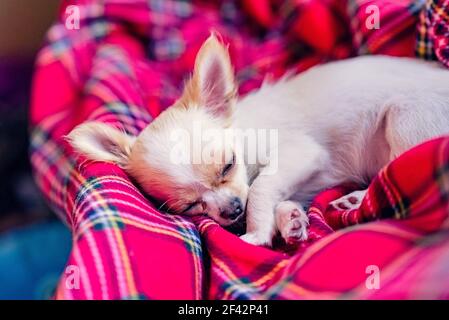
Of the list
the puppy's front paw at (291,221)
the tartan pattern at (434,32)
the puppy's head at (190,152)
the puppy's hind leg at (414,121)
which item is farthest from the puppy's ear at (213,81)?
the tartan pattern at (434,32)

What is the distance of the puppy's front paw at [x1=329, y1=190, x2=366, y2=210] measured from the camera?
3.67ft

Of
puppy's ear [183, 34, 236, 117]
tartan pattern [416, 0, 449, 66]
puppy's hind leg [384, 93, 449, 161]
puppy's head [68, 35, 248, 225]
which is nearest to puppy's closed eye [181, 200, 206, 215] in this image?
puppy's head [68, 35, 248, 225]

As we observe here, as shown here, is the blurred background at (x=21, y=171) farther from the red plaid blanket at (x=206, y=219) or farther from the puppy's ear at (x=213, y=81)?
the puppy's ear at (x=213, y=81)

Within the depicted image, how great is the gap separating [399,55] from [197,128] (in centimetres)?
60

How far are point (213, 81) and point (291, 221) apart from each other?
1.21ft

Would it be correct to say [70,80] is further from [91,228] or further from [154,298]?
[154,298]

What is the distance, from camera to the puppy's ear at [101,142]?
1.13m

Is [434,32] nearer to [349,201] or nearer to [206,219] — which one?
[349,201]

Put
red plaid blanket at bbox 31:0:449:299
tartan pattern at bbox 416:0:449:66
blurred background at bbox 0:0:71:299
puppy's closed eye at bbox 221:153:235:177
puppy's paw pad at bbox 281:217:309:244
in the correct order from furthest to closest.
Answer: blurred background at bbox 0:0:71:299
tartan pattern at bbox 416:0:449:66
puppy's closed eye at bbox 221:153:235:177
puppy's paw pad at bbox 281:217:309:244
red plaid blanket at bbox 31:0:449:299

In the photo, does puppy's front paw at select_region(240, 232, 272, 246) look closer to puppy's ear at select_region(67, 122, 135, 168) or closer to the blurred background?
puppy's ear at select_region(67, 122, 135, 168)

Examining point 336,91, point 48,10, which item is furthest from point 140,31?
point 336,91

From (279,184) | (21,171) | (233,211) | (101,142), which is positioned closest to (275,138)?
(279,184)

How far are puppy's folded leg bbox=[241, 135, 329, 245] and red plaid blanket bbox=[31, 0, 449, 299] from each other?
7cm

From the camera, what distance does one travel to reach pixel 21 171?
2.11 meters
